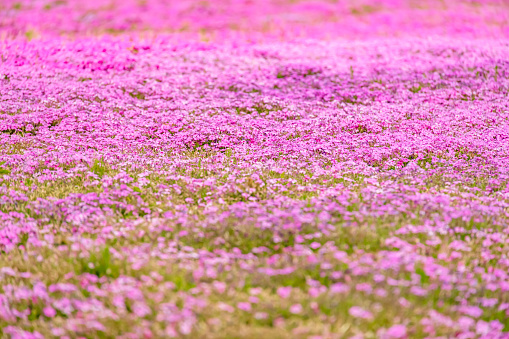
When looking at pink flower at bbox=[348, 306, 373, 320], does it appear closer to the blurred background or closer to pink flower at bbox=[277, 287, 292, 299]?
pink flower at bbox=[277, 287, 292, 299]

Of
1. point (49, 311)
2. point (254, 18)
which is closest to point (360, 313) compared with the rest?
point (49, 311)

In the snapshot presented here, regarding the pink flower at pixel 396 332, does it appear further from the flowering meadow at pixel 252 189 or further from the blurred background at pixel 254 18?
the blurred background at pixel 254 18

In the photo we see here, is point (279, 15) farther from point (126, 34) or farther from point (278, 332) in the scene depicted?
point (278, 332)

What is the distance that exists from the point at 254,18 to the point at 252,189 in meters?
A: 21.9

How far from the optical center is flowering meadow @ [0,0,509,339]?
436 centimetres

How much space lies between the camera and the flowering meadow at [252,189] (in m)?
4.36

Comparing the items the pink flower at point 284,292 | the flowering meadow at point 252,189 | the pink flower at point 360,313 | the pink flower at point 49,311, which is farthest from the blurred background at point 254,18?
the pink flower at point 360,313

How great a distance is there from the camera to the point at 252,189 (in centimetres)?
756

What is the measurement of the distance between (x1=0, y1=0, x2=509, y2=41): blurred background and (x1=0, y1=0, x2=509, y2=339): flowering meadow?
337 cm

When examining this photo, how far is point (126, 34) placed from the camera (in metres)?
23.3

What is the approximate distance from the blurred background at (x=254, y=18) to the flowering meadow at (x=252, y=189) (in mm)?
3374

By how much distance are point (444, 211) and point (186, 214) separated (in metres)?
3.63

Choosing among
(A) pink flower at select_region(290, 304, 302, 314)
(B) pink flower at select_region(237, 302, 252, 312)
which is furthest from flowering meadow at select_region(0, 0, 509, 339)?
(A) pink flower at select_region(290, 304, 302, 314)

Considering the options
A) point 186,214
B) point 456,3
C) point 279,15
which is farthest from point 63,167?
point 456,3
